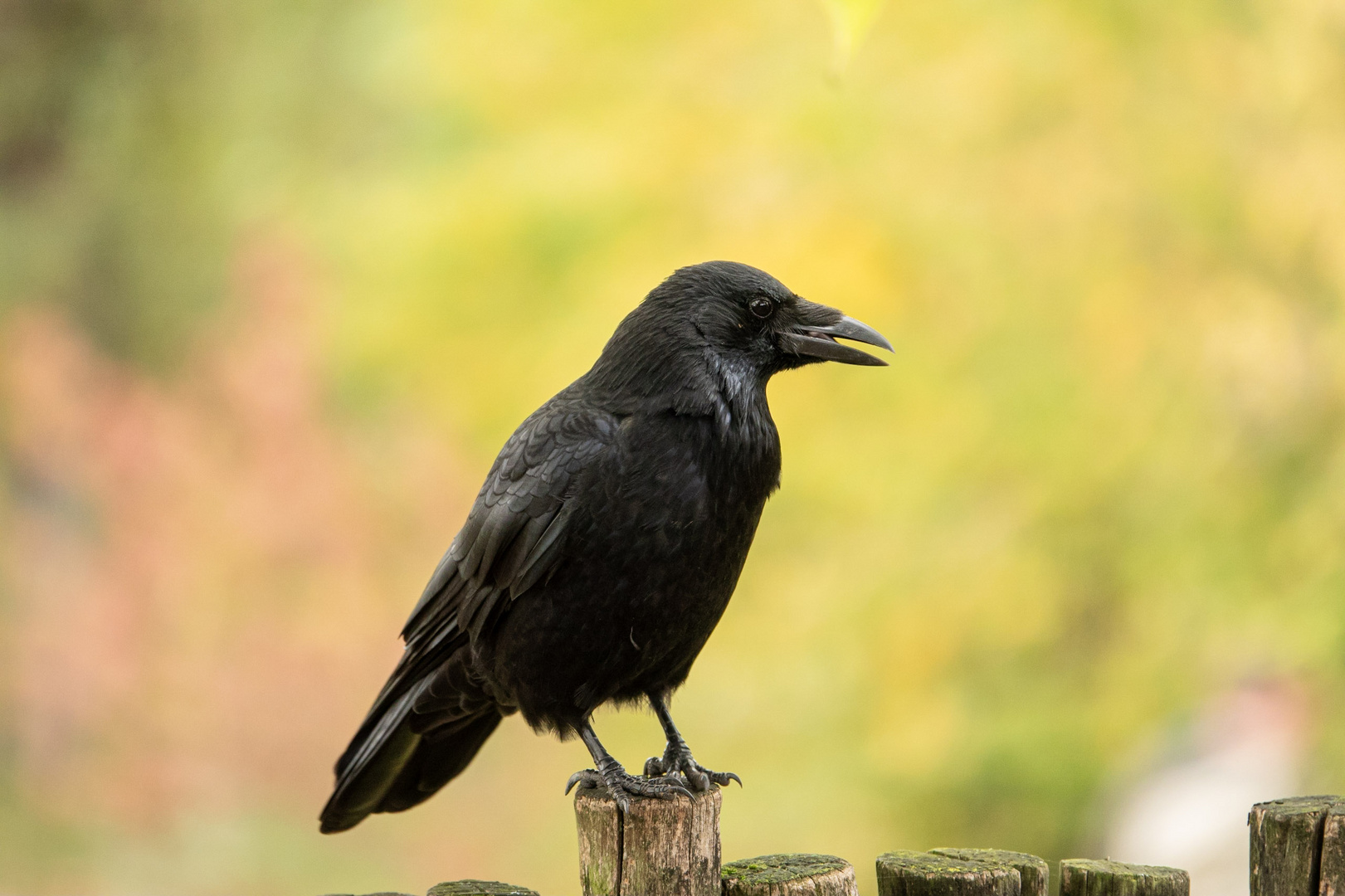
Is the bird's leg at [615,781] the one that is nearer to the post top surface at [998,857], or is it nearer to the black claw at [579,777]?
the black claw at [579,777]

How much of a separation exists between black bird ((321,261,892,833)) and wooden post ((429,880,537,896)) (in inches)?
12.8

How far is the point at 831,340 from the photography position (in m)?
2.76

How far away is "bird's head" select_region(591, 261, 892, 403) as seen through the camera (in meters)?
2.72

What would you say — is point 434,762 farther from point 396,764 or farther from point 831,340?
point 831,340

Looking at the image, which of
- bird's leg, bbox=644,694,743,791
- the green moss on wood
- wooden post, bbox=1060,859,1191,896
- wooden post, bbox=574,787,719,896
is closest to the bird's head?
bird's leg, bbox=644,694,743,791

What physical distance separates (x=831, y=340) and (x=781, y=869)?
1161 mm

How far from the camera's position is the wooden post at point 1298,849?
204cm

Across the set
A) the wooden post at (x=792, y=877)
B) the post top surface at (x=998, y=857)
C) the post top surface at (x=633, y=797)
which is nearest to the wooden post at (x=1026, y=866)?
the post top surface at (x=998, y=857)

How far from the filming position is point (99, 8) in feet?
22.2

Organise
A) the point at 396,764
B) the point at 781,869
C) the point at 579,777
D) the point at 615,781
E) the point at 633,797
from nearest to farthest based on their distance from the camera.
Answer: the point at 781,869 < the point at 633,797 < the point at 615,781 < the point at 579,777 < the point at 396,764

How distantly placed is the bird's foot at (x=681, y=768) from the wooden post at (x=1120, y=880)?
2.53 ft

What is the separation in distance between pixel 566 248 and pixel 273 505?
2.07 m

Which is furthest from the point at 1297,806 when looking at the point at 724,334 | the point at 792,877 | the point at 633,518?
the point at 724,334

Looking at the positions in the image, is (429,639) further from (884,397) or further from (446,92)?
(446,92)
